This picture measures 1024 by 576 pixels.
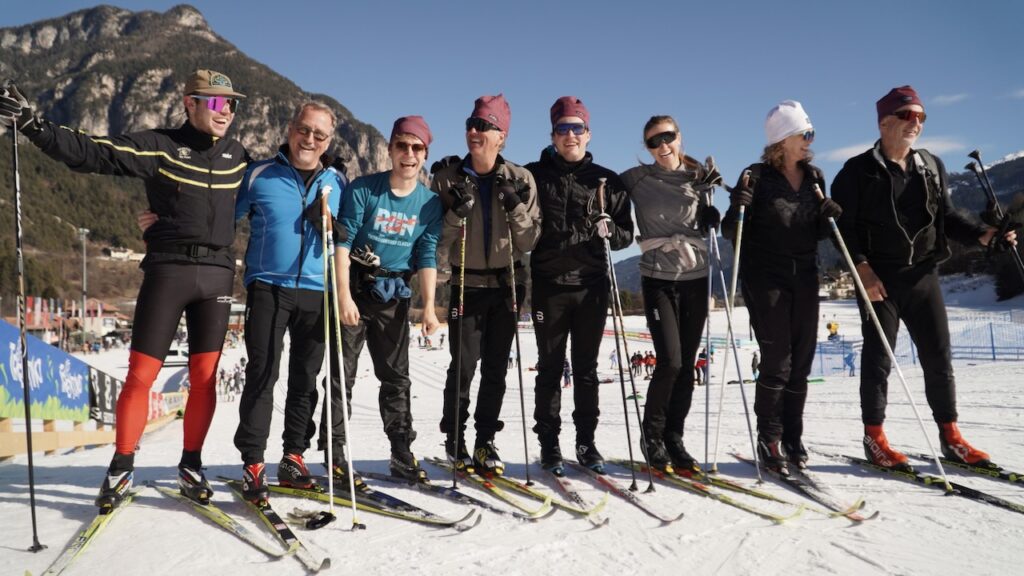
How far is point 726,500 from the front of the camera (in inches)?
134

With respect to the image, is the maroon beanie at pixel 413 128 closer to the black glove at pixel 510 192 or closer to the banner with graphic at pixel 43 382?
the black glove at pixel 510 192

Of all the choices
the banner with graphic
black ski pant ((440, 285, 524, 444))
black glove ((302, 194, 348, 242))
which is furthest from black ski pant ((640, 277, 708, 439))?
the banner with graphic

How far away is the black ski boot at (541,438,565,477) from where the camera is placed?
410 cm

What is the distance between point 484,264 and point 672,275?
4.24ft

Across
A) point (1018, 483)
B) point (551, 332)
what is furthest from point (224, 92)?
point (1018, 483)

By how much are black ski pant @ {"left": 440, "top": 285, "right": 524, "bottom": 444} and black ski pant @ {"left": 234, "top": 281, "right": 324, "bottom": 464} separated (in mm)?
890

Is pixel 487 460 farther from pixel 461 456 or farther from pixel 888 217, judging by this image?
pixel 888 217

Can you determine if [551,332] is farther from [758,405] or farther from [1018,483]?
[1018,483]

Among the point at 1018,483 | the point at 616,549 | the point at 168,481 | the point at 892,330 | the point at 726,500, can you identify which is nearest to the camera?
the point at 616,549

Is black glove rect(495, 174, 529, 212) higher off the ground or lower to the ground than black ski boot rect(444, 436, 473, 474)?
higher

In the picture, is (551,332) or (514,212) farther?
(551,332)

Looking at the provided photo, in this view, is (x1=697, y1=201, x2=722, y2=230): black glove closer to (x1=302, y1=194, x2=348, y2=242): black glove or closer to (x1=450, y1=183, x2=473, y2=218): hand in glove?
(x1=450, y1=183, x2=473, y2=218): hand in glove

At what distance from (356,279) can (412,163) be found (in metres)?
0.83

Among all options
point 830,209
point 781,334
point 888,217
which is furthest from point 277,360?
point 888,217
